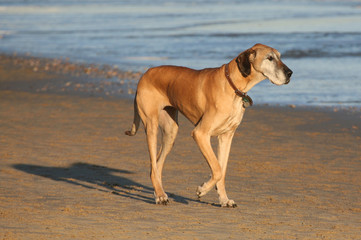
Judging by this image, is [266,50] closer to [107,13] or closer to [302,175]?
[302,175]

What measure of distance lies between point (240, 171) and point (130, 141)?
2.48 metres

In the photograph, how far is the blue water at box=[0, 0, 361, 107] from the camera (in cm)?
1695

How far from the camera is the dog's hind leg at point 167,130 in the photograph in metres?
7.81

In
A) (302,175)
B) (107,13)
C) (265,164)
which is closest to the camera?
(302,175)

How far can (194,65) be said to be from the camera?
68.1 feet

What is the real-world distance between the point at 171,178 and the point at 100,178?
0.89 m

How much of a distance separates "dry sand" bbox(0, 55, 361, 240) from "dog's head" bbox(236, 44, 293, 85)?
133 cm

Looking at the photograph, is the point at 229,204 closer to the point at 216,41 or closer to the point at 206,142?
the point at 206,142

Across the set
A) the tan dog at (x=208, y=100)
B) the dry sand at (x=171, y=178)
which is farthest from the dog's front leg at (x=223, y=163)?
the dry sand at (x=171, y=178)

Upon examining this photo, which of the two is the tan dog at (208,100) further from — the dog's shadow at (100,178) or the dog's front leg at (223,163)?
the dog's shadow at (100,178)

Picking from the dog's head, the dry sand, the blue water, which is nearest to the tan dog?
the dog's head

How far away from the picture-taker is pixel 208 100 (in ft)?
23.4

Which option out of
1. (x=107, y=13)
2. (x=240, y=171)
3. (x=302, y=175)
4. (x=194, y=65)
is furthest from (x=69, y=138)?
(x=107, y=13)

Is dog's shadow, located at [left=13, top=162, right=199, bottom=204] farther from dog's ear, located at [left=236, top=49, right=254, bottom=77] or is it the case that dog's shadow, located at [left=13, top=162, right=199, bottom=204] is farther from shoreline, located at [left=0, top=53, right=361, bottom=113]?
shoreline, located at [left=0, top=53, right=361, bottom=113]
